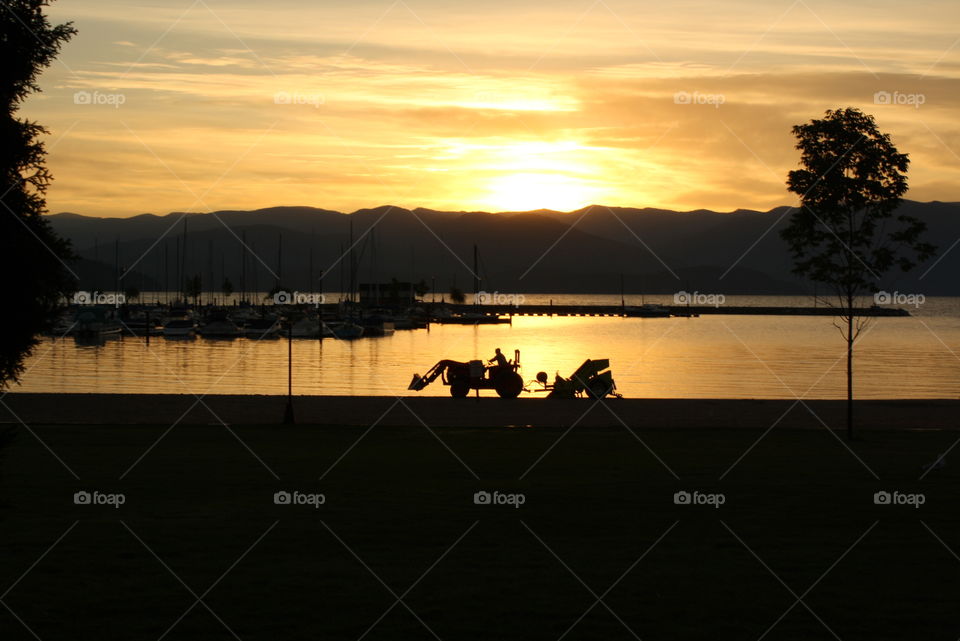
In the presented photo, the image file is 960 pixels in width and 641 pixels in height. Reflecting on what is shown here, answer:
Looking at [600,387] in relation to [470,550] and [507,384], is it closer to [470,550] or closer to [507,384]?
[507,384]

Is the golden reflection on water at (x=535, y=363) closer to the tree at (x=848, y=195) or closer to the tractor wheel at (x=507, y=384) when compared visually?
the tractor wheel at (x=507, y=384)

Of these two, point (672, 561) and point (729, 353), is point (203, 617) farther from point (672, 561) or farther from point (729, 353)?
point (729, 353)

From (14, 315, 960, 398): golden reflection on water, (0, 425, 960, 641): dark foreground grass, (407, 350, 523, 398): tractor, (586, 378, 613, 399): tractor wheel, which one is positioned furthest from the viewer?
(14, 315, 960, 398): golden reflection on water

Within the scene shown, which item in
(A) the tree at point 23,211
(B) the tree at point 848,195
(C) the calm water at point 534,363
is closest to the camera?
(A) the tree at point 23,211

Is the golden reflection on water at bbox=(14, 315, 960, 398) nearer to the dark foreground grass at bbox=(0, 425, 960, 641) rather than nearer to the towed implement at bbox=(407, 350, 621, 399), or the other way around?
the towed implement at bbox=(407, 350, 621, 399)

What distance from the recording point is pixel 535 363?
278ft

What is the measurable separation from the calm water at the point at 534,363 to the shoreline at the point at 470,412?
1455cm

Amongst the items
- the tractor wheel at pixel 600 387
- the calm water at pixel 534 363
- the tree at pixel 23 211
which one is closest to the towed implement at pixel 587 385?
the tractor wheel at pixel 600 387

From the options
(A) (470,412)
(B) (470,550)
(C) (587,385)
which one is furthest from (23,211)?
(C) (587,385)

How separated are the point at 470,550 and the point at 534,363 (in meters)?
→ 72.2

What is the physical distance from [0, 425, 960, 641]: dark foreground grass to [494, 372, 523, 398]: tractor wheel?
2316 centimetres

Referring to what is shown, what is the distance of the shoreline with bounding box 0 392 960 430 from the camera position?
30.8m

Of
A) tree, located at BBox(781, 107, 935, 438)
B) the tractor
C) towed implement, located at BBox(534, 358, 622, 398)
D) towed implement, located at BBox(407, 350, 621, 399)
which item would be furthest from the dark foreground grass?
the tractor

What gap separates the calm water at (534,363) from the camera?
5856 cm
